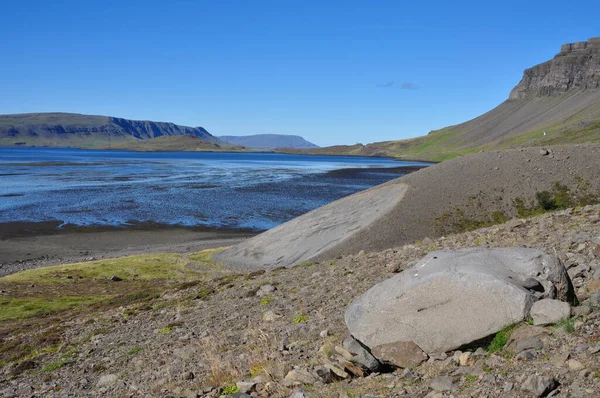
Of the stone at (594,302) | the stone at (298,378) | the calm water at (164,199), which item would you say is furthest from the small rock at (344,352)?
the calm water at (164,199)

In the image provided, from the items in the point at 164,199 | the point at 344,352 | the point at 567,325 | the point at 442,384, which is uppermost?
the point at 567,325

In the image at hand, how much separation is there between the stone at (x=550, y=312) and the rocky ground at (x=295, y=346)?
7.9 inches

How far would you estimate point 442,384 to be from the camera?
9664 mm

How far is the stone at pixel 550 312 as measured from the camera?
10.5 m

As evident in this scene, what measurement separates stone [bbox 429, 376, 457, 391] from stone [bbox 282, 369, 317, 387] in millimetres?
2724

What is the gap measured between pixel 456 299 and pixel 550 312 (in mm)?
1789

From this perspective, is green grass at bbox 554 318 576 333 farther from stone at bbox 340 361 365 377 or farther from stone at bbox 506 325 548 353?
stone at bbox 340 361 365 377

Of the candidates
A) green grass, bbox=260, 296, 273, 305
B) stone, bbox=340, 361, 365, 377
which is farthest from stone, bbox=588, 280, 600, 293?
green grass, bbox=260, 296, 273, 305

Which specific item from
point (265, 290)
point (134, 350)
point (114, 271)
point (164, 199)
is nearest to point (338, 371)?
point (134, 350)

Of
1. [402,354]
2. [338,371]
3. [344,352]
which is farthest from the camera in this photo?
[344,352]

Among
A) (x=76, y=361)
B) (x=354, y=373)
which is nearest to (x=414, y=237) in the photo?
(x=76, y=361)

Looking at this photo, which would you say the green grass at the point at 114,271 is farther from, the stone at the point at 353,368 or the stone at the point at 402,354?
the stone at the point at 402,354

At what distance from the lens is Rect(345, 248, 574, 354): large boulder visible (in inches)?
436

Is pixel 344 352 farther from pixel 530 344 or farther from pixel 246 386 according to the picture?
pixel 530 344
